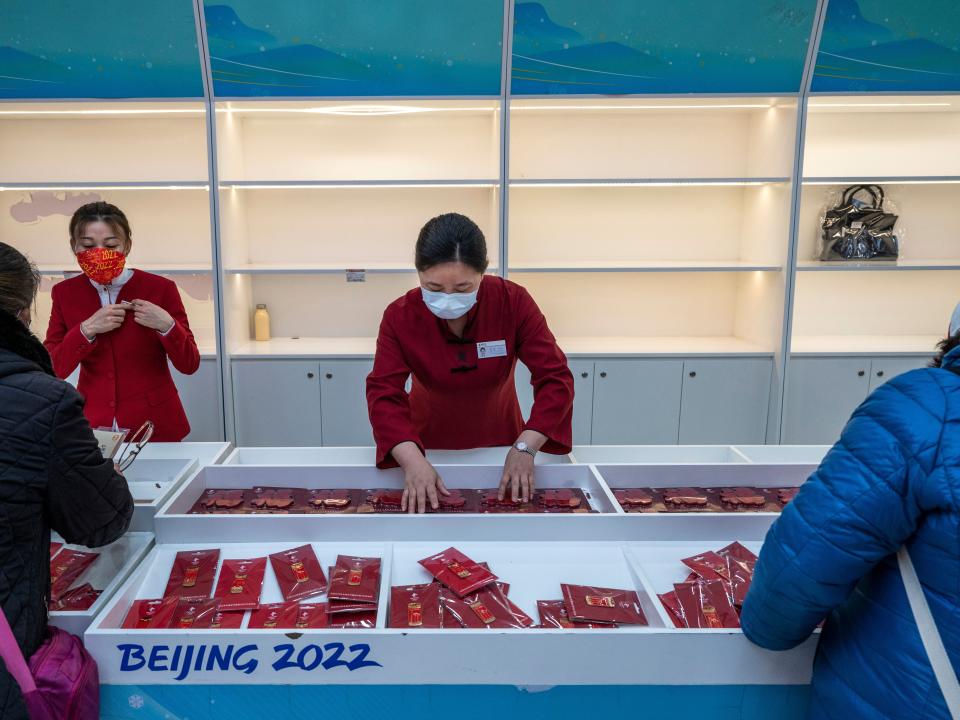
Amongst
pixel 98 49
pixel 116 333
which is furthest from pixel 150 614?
pixel 98 49

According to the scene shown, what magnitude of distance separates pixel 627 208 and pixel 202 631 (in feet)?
11.9

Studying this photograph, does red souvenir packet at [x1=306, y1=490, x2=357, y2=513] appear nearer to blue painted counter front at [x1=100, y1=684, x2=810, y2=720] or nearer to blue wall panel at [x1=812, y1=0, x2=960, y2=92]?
blue painted counter front at [x1=100, y1=684, x2=810, y2=720]

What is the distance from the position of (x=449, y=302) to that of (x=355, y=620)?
0.88 meters

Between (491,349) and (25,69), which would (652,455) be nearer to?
(491,349)

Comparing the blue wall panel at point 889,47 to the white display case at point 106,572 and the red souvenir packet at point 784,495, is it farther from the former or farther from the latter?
the white display case at point 106,572

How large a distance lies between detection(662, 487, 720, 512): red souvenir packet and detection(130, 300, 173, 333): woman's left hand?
5.39 feet

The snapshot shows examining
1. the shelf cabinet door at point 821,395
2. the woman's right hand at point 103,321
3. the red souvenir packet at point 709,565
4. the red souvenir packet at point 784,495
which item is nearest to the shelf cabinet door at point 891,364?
the shelf cabinet door at point 821,395

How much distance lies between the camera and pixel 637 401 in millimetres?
3947

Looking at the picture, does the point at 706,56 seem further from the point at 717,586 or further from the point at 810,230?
the point at 717,586

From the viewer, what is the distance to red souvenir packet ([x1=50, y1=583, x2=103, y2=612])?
125 cm

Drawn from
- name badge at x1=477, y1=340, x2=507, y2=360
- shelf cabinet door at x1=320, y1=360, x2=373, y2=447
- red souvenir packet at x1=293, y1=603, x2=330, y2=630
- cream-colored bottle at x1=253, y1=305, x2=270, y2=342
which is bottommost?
shelf cabinet door at x1=320, y1=360, x2=373, y2=447

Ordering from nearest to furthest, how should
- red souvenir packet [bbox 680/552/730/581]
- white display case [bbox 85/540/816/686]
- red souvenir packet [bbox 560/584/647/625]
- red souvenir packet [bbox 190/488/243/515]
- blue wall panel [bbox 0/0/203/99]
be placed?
1. white display case [bbox 85/540/816/686]
2. red souvenir packet [bbox 560/584/647/625]
3. red souvenir packet [bbox 680/552/730/581]
4. red souvenir packet [bbox 190/488/243/515]
5. blue wall panel [bbox 0/0/203/99]

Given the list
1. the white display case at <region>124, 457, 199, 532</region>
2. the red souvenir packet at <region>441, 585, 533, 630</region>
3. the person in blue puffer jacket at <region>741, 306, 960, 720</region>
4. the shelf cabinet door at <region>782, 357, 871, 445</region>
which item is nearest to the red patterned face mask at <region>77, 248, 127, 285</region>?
the white display case at <region>124, 457, 199, 532</region>

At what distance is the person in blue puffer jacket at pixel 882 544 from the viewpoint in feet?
2.88
